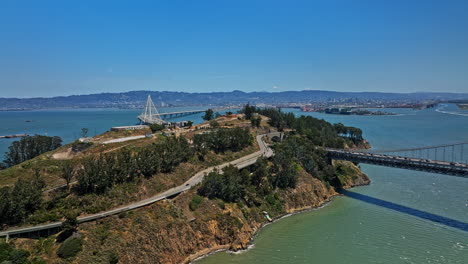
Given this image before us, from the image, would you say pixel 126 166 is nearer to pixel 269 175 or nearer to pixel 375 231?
pixel 269 175

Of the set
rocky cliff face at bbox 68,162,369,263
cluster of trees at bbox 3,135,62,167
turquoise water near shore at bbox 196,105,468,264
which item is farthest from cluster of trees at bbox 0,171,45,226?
cluster of trees at bbox 3,135,62,167

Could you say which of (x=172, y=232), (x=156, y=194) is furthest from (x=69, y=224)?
(x=156, y=194)

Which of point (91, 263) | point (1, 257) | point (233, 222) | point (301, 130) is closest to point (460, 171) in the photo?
point (233, 222)

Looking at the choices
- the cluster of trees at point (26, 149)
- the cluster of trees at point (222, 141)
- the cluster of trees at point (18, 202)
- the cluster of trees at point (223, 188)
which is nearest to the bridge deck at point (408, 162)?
the cluster of trees at point (222, 141)

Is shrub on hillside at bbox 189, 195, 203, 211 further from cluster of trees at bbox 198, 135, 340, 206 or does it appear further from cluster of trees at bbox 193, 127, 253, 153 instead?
cluster of trees at bbox 193, 127, 253, 153

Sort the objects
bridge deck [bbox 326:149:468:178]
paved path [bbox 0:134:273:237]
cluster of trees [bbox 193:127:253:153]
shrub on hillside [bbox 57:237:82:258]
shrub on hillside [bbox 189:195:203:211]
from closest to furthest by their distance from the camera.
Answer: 1. shrub on hillside [bbox 57:237:82:258]
2. paved path [bbox 0:134:273:237]
3. shrub on hillside [bbox 189:195:203:211]
4. bridge deck [bbox 326:149:468:178]
5. cluster of trees [bbox 193:127:253:153]

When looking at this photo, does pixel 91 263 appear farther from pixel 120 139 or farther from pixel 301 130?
pixel 301 130
